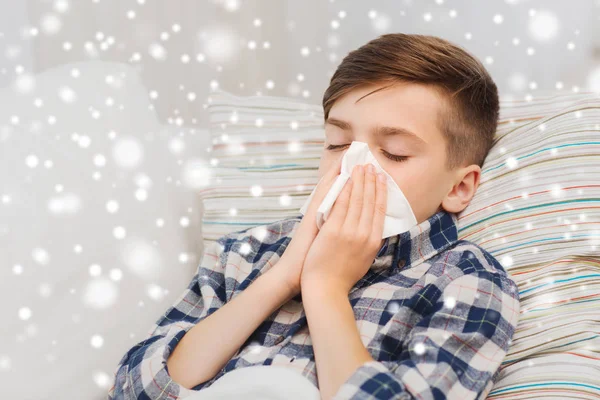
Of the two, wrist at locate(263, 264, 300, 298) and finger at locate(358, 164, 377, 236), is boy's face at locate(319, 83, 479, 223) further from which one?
wrist at locate(263, 264, 300, 298)

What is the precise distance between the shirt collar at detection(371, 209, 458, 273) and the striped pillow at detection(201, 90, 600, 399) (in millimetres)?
59

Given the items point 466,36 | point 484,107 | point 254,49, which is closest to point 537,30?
point 466,36

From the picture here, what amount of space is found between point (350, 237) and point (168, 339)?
Answer: 14.1 inches

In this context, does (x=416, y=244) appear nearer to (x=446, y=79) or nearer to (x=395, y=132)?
(x=395, y=132)

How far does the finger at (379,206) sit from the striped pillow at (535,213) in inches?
7.6

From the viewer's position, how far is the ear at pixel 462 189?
1.10m

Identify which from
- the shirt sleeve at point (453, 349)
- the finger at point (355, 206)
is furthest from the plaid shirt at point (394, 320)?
the finger at point (355, 206)

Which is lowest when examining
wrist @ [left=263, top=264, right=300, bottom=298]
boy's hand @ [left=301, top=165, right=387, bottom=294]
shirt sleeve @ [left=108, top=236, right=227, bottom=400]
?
shirt sleeve @ [left=108, top=236, right=227, bottom=400]

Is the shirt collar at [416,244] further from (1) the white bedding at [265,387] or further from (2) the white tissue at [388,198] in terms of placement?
(1) the white bedding at [265,387]

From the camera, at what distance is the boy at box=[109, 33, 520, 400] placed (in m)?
0.83

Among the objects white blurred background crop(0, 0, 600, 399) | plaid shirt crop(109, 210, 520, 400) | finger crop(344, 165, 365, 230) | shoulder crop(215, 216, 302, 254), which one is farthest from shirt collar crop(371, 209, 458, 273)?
white blurred background crop(0, 0, 600, 399)

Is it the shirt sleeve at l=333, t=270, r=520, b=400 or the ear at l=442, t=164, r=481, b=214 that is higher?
the ear at l=442, t=164, r=481, b=214

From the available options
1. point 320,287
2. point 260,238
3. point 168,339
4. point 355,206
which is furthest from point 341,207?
point 168,339

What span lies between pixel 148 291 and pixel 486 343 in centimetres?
69
